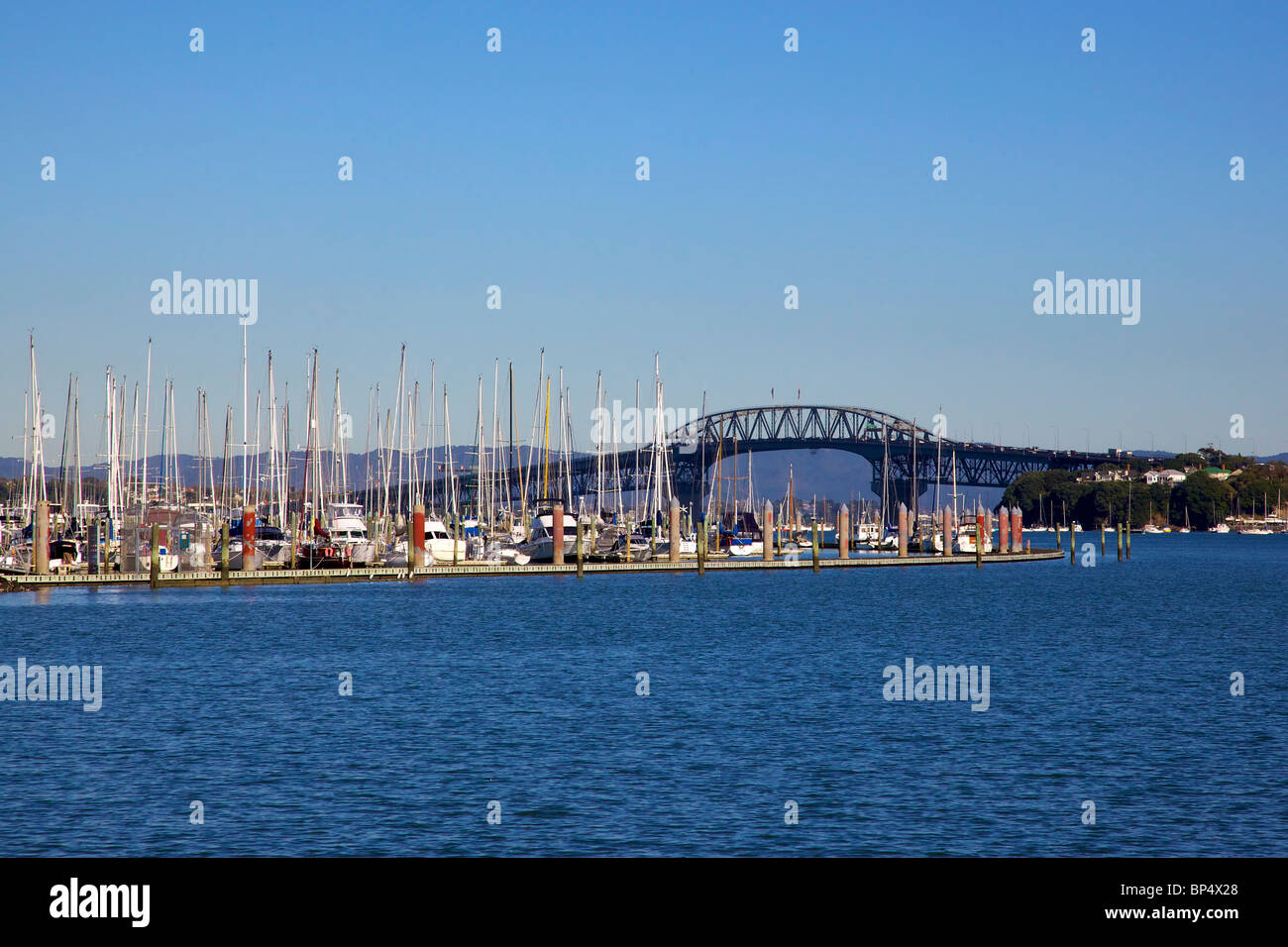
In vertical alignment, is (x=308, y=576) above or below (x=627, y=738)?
above

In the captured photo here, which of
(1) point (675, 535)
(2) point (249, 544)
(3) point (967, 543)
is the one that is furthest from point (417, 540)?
(3) point (967, 543)

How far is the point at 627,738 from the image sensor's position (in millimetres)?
30312

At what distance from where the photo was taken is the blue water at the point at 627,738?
71.9 ft

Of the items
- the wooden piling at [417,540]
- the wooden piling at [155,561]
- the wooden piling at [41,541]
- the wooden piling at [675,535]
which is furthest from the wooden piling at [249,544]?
the wooden piling at [675,535]

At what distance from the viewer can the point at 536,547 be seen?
308ft

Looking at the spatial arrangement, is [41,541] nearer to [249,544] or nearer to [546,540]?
[249,544]

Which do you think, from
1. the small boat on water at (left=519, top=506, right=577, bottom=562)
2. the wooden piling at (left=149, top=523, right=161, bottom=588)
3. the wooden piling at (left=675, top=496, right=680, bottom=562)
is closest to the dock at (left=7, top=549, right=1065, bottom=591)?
the wooden piling at (left=149, top=523, right=161, bottom=588)

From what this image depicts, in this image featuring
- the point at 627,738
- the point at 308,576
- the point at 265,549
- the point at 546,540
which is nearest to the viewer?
the point at 627,738

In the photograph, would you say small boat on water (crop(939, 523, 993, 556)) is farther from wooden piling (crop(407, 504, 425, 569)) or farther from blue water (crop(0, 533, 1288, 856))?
blue water (crop(0, 533, 1288, 856))
